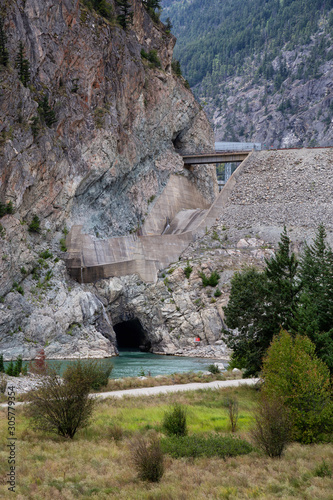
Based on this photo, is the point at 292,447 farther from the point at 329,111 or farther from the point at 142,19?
the point at 329,111

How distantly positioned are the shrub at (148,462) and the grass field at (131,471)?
24 cm

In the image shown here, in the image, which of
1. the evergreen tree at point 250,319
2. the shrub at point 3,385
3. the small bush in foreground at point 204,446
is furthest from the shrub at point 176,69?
the small bush in foreground at point 204,446

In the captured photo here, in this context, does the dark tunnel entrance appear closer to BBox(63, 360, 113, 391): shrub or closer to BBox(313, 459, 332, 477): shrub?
BBox(63, 360, 113, 391): shrub

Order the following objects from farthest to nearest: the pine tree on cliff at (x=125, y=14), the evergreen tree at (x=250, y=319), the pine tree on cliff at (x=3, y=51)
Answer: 1. the pine tree on cliff at (x=125, y=14)
2. the pine tree on cliff at (x=3, y=51)
3. the evergreen tree at (x=250, y=319)

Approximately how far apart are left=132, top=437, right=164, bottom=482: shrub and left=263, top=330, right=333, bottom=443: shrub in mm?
6140

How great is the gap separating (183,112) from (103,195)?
25.7 m

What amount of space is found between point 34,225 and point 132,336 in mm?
19364

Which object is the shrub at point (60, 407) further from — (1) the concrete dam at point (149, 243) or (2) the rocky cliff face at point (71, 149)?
(1) the concrete dam at point (149, 243)

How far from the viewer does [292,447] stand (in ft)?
64.8

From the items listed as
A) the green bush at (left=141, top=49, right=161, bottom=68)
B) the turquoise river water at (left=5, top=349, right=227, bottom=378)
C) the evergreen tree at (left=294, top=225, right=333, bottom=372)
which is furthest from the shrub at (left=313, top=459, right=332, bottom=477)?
the green bush at (left=141, top=49, right=161, bottom=68)

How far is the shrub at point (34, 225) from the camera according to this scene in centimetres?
6241

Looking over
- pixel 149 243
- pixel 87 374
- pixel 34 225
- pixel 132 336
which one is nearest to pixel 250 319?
pixel 87 374

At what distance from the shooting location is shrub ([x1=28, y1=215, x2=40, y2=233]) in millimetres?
62406

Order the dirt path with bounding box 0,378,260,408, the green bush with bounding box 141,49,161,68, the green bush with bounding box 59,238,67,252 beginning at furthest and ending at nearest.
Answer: the green bush with bounding box 141,49,161,68, the green bush with bounding box 59,238,67,252, the dirt path with bounding box 0,378,260,408
